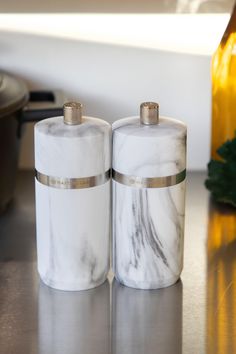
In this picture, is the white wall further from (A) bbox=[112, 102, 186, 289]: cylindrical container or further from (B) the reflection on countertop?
(A) bbox=[112, 102, 186, 289]: cylindrical container

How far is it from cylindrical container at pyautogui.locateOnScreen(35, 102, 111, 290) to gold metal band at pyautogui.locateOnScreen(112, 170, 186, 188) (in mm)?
17

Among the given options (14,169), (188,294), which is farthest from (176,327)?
(14,169)

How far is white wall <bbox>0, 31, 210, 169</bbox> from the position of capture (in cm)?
138

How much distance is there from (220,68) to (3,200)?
372 mm

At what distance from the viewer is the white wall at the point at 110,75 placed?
4.51 ft

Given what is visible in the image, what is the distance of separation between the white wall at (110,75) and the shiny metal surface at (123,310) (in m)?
0.27

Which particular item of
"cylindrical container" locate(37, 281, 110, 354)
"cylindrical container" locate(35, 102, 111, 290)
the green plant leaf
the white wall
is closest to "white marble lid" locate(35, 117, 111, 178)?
"cylindrical container" locate(35, 102, 111, 290)

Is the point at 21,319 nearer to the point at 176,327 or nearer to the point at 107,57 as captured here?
the point at 176,327

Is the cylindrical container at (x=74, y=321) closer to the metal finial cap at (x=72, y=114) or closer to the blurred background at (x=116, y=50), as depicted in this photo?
the metal finial cap at (x=72, y=114)

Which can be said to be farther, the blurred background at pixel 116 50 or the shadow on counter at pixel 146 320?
the blurred background at pixel 116 50

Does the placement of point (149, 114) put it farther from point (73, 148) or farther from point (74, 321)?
point (74, 321)

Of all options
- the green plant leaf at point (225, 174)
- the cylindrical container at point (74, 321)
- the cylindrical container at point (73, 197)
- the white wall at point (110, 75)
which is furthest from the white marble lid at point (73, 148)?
the white wall at point (110, 75)

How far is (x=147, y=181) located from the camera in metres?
1.00

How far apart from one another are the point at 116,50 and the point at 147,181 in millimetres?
429
